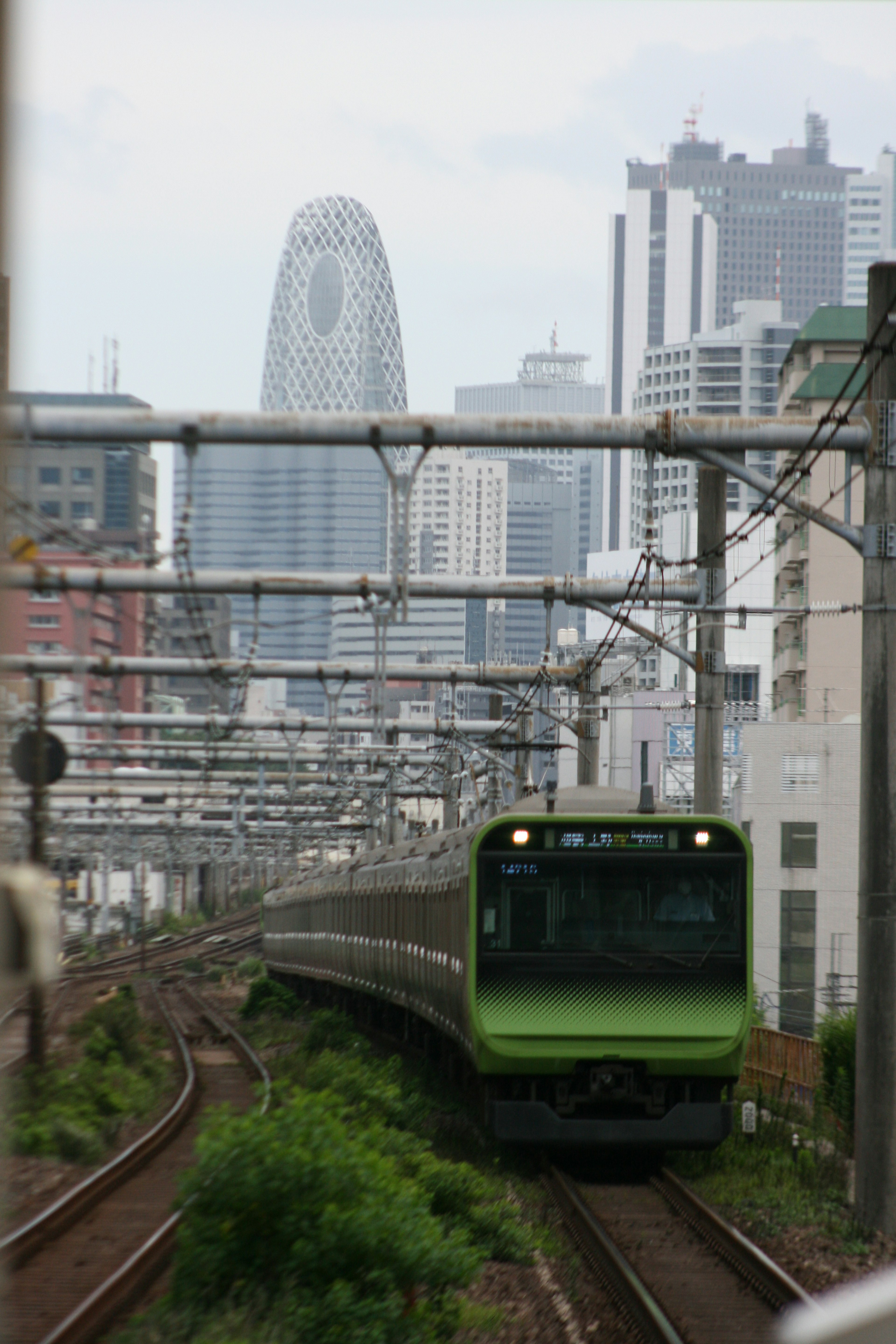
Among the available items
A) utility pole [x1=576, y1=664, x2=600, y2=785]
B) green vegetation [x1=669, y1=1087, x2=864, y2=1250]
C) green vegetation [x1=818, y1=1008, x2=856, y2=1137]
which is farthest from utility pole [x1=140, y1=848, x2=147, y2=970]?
green vegetation [x1=818, y1=1008, x2=856, y2=1137]

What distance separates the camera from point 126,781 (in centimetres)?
3206

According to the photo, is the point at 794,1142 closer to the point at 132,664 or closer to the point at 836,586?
the point at 132,664

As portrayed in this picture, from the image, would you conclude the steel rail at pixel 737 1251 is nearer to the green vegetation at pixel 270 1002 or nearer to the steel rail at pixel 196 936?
the green vegetation at pixel 270 1002

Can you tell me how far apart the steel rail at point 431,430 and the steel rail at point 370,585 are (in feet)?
4.10

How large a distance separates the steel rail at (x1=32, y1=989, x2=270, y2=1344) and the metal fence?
7.70m

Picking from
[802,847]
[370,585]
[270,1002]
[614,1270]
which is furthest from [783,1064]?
[802,847]

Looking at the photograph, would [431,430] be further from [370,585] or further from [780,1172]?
[780,1172]

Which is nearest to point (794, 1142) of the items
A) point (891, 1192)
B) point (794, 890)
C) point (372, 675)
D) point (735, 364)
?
point (891, 1192)

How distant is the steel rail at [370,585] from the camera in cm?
1431

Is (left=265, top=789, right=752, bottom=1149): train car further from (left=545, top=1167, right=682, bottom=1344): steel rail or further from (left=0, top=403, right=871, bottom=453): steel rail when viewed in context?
(left=0, top=403, right=871, bottom=453): steel rail

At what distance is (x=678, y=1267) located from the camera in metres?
9.19

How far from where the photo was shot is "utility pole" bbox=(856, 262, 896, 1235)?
10.9 meters

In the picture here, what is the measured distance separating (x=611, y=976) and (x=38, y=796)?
9059 mm

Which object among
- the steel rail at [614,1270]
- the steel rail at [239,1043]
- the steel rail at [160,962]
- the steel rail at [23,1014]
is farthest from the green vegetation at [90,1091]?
the steel rail at [160,962]
